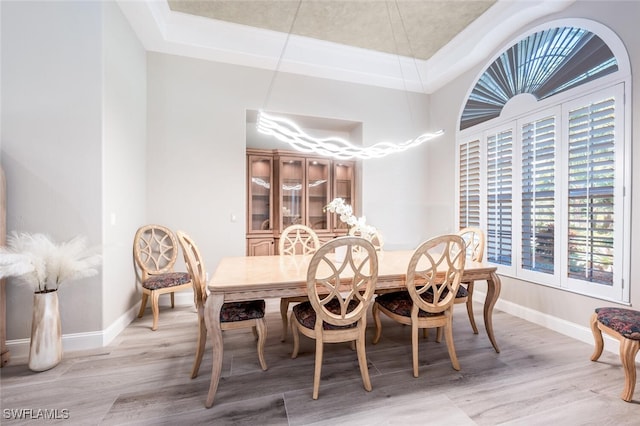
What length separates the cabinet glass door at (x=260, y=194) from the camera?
3.68 m

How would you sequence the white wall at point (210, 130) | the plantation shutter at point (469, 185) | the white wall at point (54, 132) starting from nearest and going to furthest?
1. the white wall at point (54, 132)
2. the white wall at point (210, 130)
3. the plantation shutter at point (469, 185)

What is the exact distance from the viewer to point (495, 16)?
9.80ft

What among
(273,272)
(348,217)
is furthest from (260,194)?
(273,272)

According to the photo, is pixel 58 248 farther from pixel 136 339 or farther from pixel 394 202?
pixel 394 202

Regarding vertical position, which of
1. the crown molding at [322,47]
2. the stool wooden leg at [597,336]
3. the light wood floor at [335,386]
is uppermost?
the crown molding at [322,47]

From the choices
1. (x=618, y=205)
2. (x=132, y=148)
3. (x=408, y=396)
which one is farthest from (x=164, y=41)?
(x=618, y=205)

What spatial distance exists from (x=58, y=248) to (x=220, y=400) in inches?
63.5

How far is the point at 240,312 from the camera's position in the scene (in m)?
1.88

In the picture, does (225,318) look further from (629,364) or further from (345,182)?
(345,182)

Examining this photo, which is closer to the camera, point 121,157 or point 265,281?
point 265,281

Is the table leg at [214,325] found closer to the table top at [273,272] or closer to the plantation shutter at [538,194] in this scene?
the table top at [273,272]

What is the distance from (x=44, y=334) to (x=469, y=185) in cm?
447

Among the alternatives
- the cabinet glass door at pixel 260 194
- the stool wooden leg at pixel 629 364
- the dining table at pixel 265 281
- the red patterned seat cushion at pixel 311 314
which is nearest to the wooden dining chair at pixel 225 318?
the dining table at pixel 265 281

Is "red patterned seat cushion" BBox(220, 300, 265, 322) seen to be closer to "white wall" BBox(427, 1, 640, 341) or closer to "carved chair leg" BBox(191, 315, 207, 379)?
"carved chair leg" BBox(191, 315, 207, 379)
